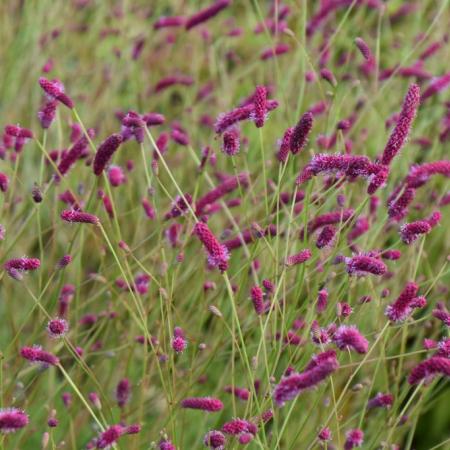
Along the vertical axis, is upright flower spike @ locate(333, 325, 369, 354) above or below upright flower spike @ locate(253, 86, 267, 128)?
below

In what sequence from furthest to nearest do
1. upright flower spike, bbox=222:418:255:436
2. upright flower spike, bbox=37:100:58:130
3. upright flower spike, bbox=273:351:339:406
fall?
upright flower spike, bbox=37:100:58:130 → upright flower spike, bbox=222:418:255:436 → upright flower spike, bbox=273:351:339:406

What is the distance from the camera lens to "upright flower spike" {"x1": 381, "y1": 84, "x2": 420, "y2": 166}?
135 centimetres

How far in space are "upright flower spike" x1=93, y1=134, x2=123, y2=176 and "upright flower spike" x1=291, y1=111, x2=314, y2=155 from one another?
0.29 metres

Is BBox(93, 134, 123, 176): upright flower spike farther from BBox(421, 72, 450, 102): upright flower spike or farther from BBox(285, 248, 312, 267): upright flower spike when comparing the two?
BBox(421, 72, 450, 102): upright flower spike

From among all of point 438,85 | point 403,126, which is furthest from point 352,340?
point 438,85

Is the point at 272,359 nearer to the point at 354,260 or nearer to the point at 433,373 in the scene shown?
the point at 354,260

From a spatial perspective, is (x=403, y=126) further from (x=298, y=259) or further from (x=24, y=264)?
(x=24, y=264)

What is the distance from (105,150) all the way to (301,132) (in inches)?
13.1

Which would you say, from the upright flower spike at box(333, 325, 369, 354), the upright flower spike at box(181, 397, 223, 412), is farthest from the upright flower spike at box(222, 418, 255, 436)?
the upright flower spike at box(333, 325, 369, 354)

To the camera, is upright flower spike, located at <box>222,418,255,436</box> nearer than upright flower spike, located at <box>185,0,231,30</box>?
Yes

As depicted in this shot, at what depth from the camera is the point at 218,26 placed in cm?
362

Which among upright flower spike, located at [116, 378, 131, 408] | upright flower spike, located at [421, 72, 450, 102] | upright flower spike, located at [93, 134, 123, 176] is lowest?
upright flower spike, located at [116, 378, 131, 408]

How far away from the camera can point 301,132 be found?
1407 mm

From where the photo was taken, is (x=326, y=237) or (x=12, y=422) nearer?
(x=12, y=422)
